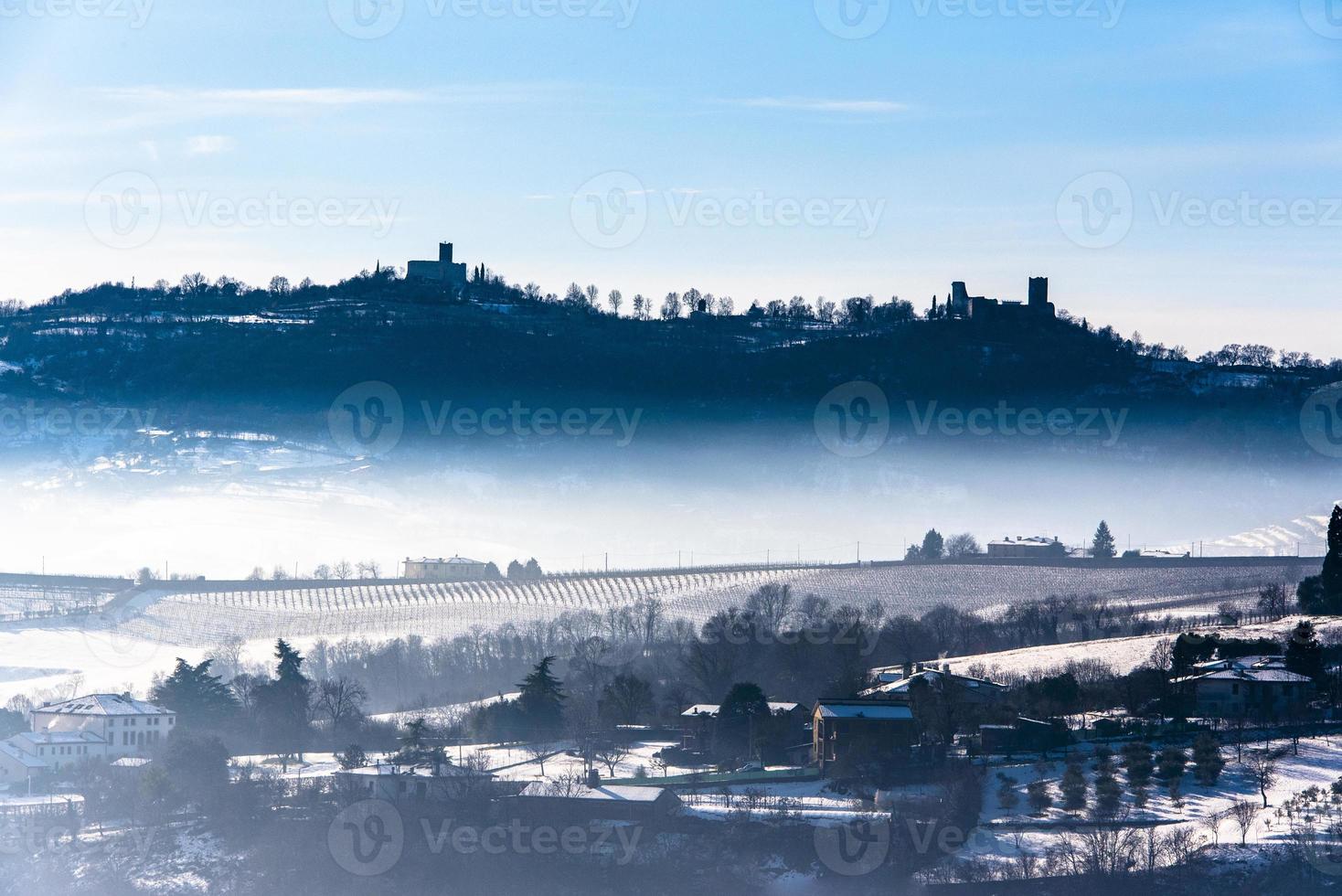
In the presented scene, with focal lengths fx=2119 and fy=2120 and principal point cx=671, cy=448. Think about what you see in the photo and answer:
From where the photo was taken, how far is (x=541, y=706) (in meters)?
67.1

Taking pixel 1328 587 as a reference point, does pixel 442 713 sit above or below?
below

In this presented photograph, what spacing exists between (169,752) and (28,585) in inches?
2518

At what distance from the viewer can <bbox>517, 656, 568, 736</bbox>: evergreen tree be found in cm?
6656

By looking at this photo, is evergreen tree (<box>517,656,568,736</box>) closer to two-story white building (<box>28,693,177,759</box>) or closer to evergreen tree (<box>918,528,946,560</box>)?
two-story white building (<box>28,693,177,759</box>)

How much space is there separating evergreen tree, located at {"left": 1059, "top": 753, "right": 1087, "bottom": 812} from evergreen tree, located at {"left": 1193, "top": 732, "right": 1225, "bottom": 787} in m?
2.93

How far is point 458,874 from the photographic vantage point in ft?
182

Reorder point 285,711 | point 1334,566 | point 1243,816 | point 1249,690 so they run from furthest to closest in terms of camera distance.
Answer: point 1334,566, point 285,711, point 1249,690, point 1243,816

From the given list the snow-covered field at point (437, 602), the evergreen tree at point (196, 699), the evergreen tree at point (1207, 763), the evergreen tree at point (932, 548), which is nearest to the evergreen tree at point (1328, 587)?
the snow-covered field at point (437, 602)

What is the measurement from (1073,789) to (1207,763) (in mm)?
3691

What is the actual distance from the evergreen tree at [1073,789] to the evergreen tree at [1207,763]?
2929 millimetres

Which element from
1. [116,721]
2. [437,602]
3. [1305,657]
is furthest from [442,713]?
[437,602]

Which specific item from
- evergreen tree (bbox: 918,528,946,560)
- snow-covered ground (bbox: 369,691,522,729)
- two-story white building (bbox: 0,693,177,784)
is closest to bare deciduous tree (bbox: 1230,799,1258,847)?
snow-covered ground (bbox: 369,691,522,729)

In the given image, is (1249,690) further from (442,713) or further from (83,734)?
(83,734)

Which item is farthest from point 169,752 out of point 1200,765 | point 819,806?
point 1200,765
